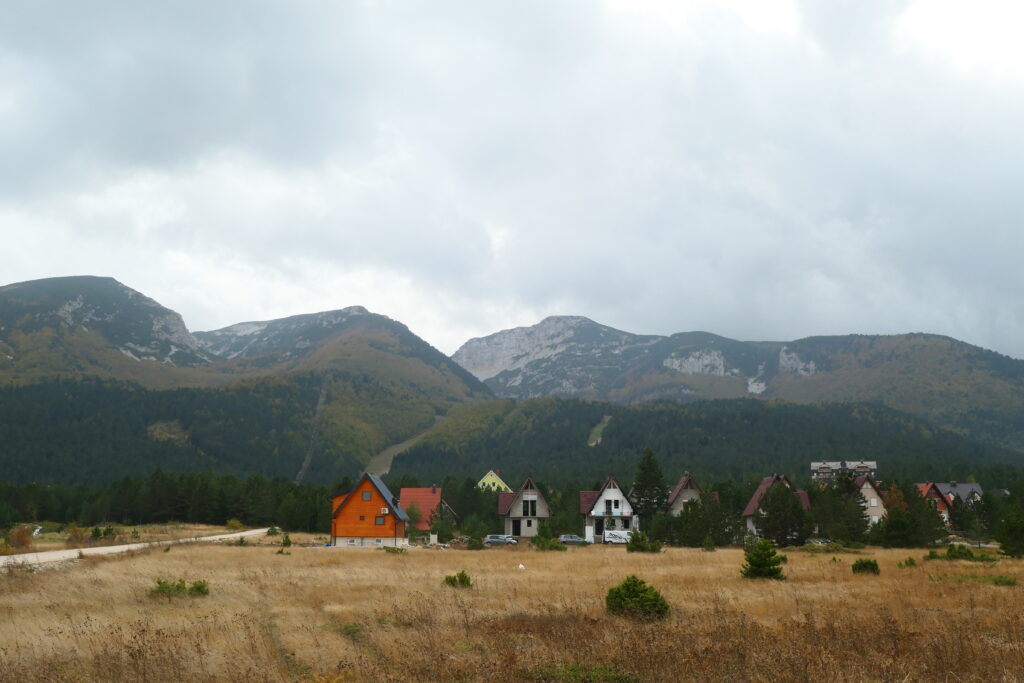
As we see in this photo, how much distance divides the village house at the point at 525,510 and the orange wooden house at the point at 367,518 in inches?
881

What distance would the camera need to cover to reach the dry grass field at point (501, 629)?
1111cm

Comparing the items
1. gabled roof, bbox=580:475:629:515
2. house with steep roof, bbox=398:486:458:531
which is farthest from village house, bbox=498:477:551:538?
house with steep roof, bbox=398:486:458:531

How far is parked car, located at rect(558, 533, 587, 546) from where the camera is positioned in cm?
6109

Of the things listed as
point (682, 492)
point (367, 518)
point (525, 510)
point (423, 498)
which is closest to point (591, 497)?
point (525, 510)

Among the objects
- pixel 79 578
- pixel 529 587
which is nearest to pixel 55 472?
pixel 79 578

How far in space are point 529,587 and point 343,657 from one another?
11.7 metres

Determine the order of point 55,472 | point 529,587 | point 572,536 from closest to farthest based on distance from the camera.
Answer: point 529,587
point 572,536
point 55,472

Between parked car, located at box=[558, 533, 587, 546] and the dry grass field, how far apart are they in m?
35.3

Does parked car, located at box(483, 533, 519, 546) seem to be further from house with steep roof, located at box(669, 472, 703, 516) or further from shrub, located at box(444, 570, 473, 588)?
shrub, located at box(444, 570, 473, 588)

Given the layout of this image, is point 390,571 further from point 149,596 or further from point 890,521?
point 890,521

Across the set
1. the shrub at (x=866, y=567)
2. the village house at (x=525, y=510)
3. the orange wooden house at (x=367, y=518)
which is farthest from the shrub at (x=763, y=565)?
the village house at (x=525, y=510)

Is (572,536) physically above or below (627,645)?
below

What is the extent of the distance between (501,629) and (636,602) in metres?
4.01

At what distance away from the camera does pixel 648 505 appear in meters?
73.4
